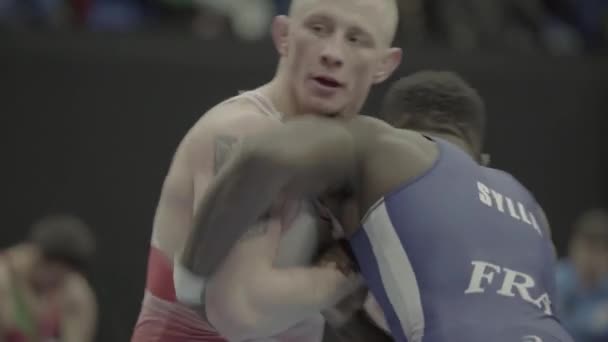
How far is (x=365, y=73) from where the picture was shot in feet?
12.5

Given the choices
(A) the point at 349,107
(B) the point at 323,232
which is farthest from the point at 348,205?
(A) the point at 349,107

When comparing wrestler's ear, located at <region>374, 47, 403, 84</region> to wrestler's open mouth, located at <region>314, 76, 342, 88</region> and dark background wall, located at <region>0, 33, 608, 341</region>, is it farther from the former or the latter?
dark background wall, located at <region>0, 33, 608, 341</region>

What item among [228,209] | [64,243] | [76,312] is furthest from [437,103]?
[76,312]

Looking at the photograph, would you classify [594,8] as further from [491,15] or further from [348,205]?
[348,205]

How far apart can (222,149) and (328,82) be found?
362 mm

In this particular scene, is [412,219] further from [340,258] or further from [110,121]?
[110,121]

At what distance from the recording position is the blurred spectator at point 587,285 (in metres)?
8.05

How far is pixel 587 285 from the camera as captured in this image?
8.17 meters

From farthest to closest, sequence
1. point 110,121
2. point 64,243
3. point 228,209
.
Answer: point 110,121
point 64,243
point 228,209

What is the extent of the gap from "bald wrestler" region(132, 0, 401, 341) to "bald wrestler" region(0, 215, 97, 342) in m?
3.37

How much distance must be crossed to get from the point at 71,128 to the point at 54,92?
0.23 metres

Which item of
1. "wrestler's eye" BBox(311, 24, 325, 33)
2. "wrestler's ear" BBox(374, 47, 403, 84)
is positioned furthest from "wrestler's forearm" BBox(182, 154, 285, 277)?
"wrestler's ear" BBox(374, 47, 403, 84)

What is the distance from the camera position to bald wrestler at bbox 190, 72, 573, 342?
3299mm

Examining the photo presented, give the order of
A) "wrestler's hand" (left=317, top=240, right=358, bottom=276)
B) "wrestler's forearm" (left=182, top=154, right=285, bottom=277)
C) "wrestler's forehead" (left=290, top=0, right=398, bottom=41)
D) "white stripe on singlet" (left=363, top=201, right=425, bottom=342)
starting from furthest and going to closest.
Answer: "wrestler's forehead" (left=290, top=0, right=398, bottom=41), "wrestler's hand" (left=317, top=240, right=358, bottom=276), "white stripe on singlet" (left=363, top=201, right=425, bottom=342), "wrestler's forearm" (left=182, top=154, right=285, bottom=277)
